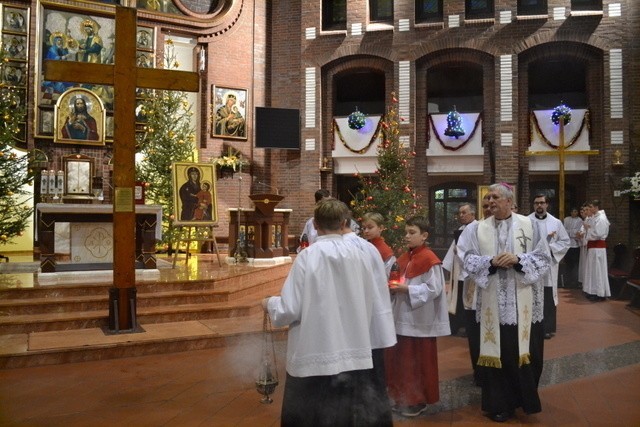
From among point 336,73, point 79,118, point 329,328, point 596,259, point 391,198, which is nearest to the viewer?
point 329,328

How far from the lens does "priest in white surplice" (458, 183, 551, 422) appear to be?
4.32m

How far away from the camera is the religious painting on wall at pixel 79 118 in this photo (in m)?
13.9

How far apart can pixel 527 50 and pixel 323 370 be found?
47.1ft

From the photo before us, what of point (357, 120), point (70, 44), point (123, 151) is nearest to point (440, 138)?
point (357, 120)

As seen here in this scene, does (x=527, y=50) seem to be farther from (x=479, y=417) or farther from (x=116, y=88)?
(x=479, y=417)

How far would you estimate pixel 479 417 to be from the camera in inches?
173

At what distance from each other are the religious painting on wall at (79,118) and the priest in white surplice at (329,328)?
1235 cm

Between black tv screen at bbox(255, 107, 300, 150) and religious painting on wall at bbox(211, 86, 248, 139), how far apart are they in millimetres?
973

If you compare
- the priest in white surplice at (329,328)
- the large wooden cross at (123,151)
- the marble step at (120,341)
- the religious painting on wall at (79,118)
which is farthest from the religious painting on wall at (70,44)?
the priest in white surplice at (329,328)

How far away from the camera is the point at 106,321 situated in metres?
7.14

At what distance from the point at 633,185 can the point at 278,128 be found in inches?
341

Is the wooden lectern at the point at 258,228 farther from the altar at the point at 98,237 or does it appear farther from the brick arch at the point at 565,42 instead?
the brick arch at the point at 565,42

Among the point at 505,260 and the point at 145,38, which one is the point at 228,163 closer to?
the point at 145,38

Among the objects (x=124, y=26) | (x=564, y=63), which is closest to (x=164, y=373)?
(x=124, y=26)
